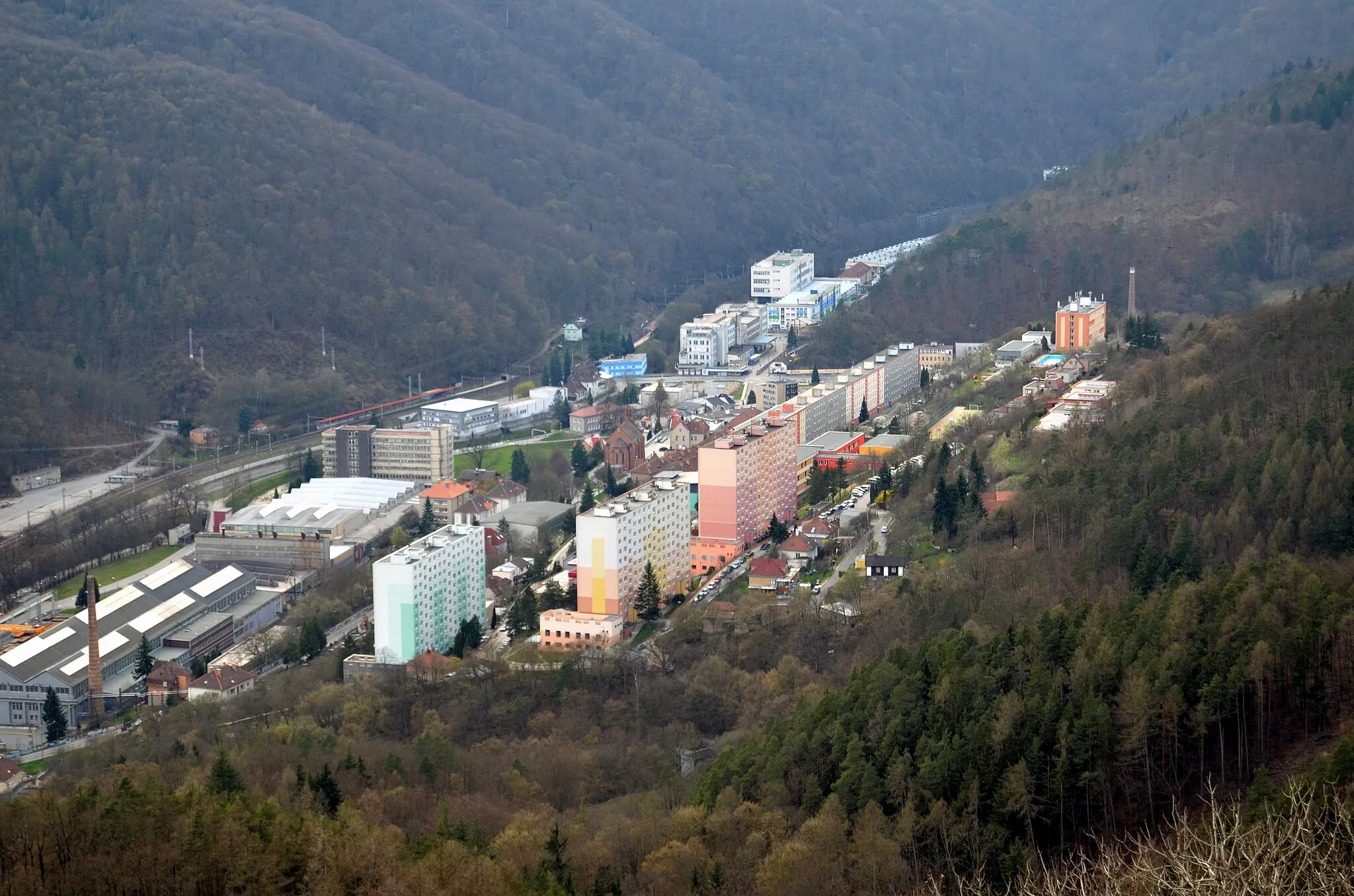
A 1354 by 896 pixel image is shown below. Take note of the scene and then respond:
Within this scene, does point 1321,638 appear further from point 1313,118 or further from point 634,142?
point 634,142

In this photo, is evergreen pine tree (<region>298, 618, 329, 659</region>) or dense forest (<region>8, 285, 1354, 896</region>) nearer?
dense forest (<region>8, 285, 1354, 896</region>)

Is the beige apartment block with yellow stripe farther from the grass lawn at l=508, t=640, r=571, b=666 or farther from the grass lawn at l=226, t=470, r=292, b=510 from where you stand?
the grass lawn at l=226, t=470, r=292, b=510

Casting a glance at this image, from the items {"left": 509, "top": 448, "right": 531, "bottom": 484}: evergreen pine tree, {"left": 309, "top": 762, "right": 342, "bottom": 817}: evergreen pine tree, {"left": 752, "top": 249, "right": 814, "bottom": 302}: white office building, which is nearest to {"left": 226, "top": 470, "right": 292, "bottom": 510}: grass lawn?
{"left": 509, "top": 448, "right": 531, "bottom": 484}: evergreen pine tree

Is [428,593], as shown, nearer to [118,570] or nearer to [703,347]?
[118,570]

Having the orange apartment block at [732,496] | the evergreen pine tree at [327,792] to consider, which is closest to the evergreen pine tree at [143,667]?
the orange apartment block at [732,496]

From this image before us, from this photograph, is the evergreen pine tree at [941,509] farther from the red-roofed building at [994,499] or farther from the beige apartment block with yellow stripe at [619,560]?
the beige apartment block with yellow stripe at [619,560]
